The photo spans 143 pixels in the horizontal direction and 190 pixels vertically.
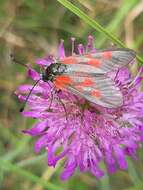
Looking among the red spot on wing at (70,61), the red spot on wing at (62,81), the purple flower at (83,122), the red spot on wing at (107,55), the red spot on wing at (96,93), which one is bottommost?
the purple flower at (83,122)

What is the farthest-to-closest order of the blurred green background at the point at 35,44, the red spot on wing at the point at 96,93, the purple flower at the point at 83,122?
1. the blurred green background at the point at 35,44
2. the purple flower at the point at 83,122
3. the red spot on wing at the point at 96,93

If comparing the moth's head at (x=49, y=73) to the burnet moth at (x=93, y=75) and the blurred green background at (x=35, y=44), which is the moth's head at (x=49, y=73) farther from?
the blurred green background at (x=35, y=44)

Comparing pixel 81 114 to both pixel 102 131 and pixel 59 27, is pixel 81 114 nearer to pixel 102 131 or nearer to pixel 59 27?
pixel 102 131

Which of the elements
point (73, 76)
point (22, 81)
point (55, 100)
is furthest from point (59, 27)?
point (73, 76)

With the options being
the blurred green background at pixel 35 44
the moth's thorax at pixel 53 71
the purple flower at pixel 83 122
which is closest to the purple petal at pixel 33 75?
the purple flower at pixel 83 122

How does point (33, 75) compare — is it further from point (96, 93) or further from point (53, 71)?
point (96, 93)

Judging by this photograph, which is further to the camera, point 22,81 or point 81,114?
point 22,81

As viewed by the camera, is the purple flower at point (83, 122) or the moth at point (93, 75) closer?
the moth at point (93, 75)
